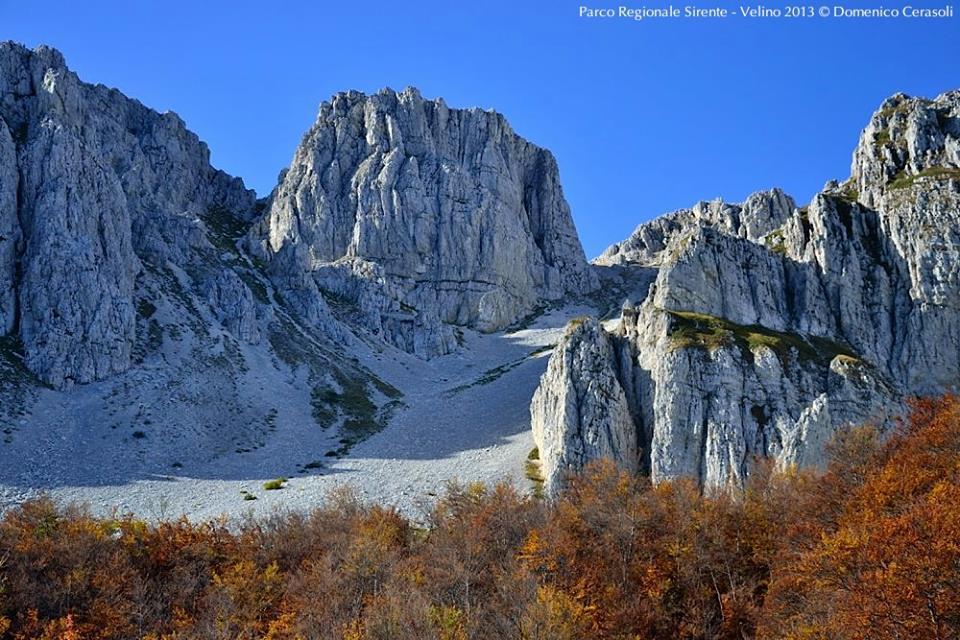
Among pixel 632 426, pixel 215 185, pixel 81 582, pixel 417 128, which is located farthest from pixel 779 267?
pixel 215 185

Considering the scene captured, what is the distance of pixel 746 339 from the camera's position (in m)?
70.1

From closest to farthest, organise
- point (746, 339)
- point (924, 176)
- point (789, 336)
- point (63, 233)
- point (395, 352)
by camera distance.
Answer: point (746, 339) → point (789, 336) → point (924, 176) → point (63, 233) → point (395, 352)

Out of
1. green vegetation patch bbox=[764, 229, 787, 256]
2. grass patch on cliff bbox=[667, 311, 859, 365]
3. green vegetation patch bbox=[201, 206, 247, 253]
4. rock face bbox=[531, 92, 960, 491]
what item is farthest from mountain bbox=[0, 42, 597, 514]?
green vegetation patch bbox=[764, 229, 787, 256]

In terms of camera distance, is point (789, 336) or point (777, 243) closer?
point (789, 336)

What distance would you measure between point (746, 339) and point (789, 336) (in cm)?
717

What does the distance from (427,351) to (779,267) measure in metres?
77.0

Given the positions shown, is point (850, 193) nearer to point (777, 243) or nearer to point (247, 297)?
point (777, 243)

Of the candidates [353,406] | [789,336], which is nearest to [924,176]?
[789,336]

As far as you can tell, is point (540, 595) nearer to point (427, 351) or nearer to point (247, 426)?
point (247, 426)

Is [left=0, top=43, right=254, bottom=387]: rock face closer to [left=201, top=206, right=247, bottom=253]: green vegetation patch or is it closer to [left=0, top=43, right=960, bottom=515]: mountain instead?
[left=0, top=43, right=960, bottom=515]: mountain

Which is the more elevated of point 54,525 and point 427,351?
point 427,351

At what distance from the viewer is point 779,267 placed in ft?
269

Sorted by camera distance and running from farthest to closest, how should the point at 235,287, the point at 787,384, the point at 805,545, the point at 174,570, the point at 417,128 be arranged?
the point at 417,128
the point at 235,287
the point at 787,384
the point at 174,570
the point at 805,545

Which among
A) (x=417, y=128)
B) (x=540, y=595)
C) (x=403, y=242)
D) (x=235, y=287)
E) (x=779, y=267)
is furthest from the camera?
(x=417, y=128)
